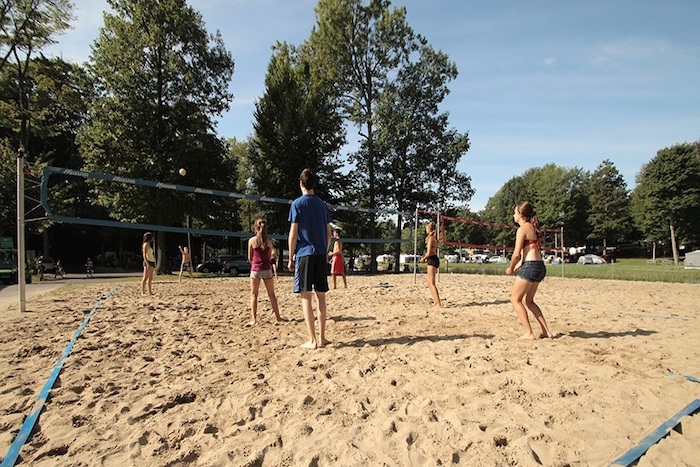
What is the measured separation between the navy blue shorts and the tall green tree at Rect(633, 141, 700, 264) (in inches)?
1787

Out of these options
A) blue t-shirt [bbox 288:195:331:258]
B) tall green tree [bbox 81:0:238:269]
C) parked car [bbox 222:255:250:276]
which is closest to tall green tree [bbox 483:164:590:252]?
parked car [bbox 222:255:250:276]

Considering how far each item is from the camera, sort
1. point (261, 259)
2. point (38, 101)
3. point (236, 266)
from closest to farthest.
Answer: point (261, 259), point (38, 101), point (236, 266)

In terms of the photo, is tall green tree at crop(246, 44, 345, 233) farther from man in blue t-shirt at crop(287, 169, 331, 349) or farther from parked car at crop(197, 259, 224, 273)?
man in blue t-shirt at crop(287, 169, 331, 349)

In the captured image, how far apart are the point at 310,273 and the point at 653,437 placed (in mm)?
2905

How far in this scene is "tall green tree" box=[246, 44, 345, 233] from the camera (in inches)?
1030

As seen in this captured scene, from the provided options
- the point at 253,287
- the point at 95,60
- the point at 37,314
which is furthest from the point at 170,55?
the point at 253,287

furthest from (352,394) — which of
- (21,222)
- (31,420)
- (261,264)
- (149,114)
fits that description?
(149,114)

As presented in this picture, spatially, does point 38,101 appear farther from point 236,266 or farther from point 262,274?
point 262,274

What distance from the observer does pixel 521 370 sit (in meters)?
3.47

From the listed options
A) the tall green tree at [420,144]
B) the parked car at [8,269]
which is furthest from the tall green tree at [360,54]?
the parked car at [8,269]

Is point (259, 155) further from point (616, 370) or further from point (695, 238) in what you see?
point (695, 238)

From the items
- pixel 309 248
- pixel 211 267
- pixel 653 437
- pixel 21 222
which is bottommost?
pixel 653 437

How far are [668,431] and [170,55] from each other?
25.3 metres

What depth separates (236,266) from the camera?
84.2ft
